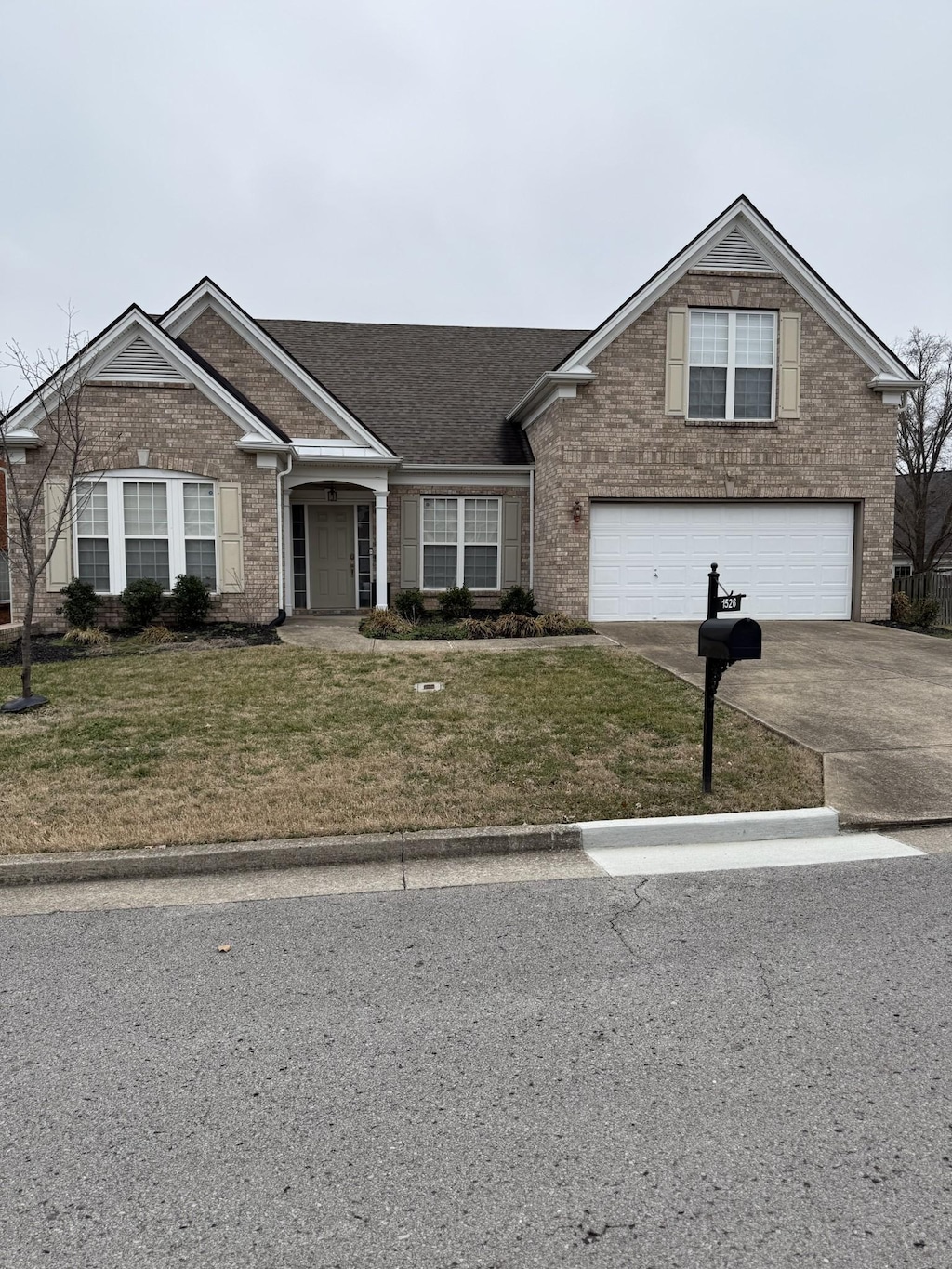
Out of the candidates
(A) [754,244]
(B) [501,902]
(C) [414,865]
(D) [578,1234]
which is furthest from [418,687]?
(A) [754,244]

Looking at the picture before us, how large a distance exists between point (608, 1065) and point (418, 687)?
6.78 meters

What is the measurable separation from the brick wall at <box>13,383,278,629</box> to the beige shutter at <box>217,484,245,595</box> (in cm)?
10

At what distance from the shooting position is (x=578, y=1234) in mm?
2230

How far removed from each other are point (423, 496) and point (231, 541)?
14.1 feet

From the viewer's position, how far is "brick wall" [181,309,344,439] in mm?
16141

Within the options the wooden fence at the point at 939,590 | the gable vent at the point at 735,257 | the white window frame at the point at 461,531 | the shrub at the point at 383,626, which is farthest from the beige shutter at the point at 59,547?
the wooden fence at the point at 939,590

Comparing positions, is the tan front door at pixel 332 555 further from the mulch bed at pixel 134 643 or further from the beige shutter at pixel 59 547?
the beige shutter at pixel 59 547

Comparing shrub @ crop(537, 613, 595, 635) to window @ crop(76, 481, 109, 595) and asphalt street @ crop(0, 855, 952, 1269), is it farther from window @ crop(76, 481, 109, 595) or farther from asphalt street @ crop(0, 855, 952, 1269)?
asphalt street @ crop(0, 855, 952, 1269)

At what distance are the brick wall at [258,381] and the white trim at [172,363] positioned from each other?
1.81 meters

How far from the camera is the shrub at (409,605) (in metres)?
16.3

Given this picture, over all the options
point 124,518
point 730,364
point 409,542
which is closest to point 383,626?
point 409,542

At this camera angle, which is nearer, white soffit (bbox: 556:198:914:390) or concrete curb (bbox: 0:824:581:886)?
concrete curb (bbox: 0:824:581:886)

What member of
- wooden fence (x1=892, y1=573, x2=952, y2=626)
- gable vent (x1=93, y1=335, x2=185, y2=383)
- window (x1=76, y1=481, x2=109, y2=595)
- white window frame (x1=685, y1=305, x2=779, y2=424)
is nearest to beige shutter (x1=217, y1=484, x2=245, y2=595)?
window (x1=76, y1=481, x2=109, y2=595)

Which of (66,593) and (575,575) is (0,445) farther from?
(575,575)
